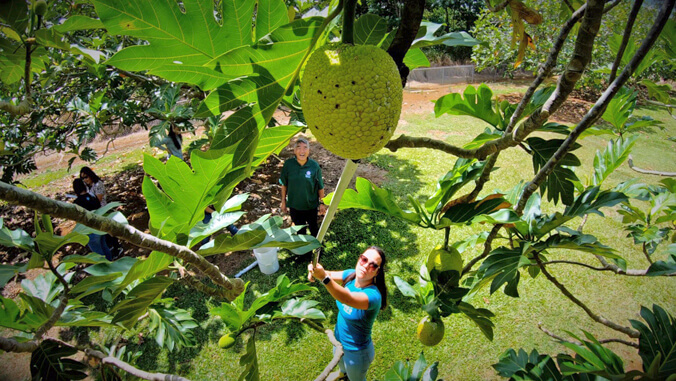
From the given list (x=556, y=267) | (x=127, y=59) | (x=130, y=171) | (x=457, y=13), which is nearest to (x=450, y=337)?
(x=556, y=267)

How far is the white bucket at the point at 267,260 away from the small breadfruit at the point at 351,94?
334 cm

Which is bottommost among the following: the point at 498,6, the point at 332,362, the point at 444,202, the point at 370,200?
the point at 332,362

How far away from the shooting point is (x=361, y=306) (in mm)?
2291

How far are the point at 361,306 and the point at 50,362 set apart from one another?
1596 mm

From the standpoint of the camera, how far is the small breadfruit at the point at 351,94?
672mm

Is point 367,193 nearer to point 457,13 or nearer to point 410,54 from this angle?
point 410,54

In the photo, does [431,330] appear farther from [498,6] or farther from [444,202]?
[498,6]

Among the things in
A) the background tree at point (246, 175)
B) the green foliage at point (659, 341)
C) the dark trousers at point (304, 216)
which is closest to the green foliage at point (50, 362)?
the background tree at point (246, 175)

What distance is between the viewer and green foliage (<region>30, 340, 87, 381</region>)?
1.35 metres

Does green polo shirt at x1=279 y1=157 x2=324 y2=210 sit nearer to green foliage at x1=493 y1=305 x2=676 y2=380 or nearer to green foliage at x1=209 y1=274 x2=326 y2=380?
green foliage at x1=209 y1=274 x2=326 y2=380

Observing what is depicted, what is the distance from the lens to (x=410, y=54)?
89 centimetres

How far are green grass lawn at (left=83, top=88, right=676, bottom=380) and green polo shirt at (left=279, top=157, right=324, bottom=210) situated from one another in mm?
842

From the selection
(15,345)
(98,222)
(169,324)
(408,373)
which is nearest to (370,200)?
(98,222)

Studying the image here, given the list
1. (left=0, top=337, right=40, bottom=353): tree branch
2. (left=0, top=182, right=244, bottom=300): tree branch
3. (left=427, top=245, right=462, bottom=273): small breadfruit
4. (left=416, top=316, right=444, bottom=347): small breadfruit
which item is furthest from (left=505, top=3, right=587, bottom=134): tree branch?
(left=0, top=337, right=40, bottom=353): tree branch
